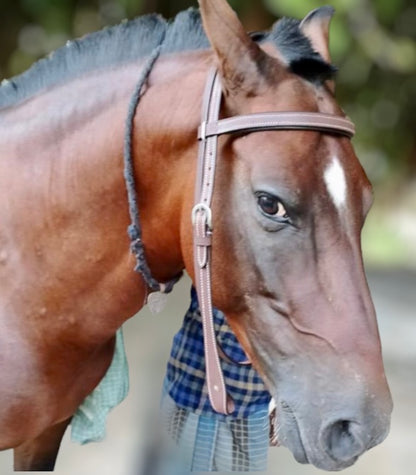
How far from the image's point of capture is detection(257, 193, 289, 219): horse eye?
0.75 meters

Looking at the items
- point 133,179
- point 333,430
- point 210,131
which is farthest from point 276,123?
point 333,430

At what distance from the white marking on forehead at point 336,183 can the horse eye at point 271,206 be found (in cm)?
6

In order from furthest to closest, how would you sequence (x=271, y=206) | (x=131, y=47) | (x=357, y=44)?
(x=357, y=44) → (x=131, y=47) → (x=271, y=206)

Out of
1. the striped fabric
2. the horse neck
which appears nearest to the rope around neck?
the horse neck

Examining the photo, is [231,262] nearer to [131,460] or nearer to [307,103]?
[307,103]

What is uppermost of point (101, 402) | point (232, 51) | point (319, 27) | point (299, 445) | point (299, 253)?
point (319, 27)

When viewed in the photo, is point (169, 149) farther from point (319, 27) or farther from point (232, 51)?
point (319, 27)

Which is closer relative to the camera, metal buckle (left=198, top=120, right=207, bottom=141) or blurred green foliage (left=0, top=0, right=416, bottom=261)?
metal buckle (left=198, top=120, right=207, bottom=141)

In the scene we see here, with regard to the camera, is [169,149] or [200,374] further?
[200,374]

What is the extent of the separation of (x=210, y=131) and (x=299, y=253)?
7.2 inches

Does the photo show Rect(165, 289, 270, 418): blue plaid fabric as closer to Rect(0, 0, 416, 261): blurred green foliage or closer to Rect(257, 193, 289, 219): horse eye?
Rect(257, 193, 289, 219): horse eye

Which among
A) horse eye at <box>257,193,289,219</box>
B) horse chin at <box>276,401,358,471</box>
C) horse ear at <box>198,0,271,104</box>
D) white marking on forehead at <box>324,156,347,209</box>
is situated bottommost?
horse chin at <box>276,401,358,471</box>

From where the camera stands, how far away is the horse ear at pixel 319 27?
3.09 ft

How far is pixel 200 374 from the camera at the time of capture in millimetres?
1105
